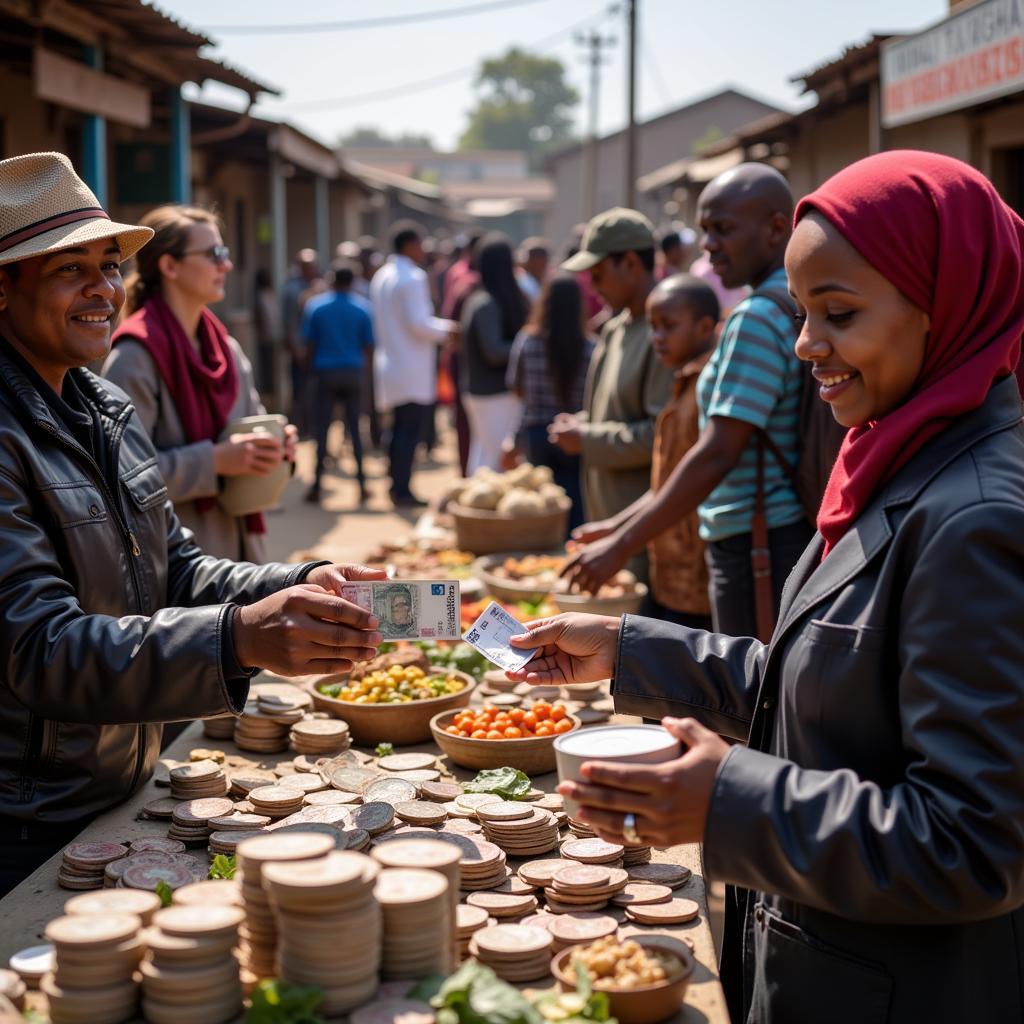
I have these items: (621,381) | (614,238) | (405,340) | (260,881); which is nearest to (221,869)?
(260,881)

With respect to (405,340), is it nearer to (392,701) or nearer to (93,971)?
(392,701)

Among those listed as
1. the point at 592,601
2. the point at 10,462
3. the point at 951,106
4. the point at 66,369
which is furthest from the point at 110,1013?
the point at 951,106

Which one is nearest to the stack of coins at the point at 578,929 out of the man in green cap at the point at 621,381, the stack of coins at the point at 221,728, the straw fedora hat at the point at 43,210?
the stack of coins at the point at 221,728

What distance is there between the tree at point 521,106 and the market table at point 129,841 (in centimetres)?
11920

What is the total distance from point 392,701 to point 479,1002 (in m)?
1.67

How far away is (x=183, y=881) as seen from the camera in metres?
2.08

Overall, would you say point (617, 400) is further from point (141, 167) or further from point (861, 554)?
point (141, 167)

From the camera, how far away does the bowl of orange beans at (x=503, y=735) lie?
→ 9.43 feet

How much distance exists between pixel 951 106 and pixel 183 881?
7957 millimetres

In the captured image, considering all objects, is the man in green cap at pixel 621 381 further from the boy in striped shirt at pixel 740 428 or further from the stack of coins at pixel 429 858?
the stack of coins at pixel 429 858

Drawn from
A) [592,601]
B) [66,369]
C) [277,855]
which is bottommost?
[592,601]

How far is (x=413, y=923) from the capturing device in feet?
5.48

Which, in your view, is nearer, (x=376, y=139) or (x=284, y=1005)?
(x=284, y=1005)

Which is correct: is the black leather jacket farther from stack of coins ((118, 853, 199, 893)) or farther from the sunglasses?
the sunglasses
